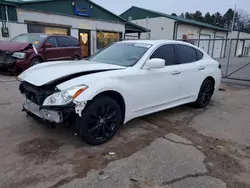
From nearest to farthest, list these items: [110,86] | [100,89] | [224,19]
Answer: [100,89]
[110,86]
[224,19]

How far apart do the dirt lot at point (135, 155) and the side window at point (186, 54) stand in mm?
1306

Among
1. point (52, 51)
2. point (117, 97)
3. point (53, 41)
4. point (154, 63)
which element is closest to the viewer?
point (117, 97)

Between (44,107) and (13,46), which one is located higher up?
(13,46)

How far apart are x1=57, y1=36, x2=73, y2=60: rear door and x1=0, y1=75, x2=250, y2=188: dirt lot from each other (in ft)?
20.2

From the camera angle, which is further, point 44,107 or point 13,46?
point 13,46

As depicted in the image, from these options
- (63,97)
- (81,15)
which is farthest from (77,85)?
(81,15)

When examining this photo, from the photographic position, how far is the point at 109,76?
3.25 m

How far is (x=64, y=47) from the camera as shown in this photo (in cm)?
1049

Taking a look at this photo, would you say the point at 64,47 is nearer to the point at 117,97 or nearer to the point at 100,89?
the point at 117,97

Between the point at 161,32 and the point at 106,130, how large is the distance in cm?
2303

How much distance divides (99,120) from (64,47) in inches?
322

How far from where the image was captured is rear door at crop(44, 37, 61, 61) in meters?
9.34

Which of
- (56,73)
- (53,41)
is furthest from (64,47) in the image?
(56,73)

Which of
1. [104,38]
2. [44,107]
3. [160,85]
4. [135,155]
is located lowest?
[135,155]
